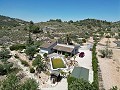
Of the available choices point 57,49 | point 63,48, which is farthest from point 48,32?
point 63,48

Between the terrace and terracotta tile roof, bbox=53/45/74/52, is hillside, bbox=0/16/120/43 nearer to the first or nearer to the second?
terracotta tile roof, bbox=53/45/74/52

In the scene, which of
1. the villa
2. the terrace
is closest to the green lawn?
the terrace

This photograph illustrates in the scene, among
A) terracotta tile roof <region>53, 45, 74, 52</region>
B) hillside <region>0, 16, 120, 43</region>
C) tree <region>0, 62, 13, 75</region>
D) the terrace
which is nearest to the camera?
tree <region>0, 62, 13, 75</region>

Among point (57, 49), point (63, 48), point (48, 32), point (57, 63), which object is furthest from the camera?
point (48, 32)

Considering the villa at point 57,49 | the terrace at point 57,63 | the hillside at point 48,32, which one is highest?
the hillside at point 48,32

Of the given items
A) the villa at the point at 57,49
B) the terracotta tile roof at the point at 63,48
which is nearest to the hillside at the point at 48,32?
the terracotta tile roof at the point at 63,48

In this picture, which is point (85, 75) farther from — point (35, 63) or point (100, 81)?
point (35, 63)

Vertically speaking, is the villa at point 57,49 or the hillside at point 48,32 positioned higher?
the hillside at point 48,32

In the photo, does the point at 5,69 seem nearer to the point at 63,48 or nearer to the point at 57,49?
the point at 57,49

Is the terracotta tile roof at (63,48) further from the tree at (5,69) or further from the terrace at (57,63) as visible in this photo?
the tree at (5,69)

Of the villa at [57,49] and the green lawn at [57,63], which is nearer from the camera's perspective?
the green lawn at [57,63]

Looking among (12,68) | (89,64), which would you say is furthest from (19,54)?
(89,64)
